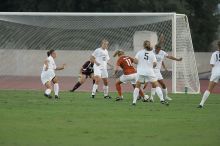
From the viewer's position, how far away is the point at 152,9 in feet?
179

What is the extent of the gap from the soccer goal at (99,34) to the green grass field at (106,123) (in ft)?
27.1

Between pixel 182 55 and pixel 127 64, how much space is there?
7.79 metres

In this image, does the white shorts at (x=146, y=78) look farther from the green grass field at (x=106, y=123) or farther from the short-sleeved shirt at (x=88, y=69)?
the short-sleeved shirt at (x=88, y=69)

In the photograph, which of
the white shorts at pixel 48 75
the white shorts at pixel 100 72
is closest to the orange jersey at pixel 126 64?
the white shorts at pixel 100 72

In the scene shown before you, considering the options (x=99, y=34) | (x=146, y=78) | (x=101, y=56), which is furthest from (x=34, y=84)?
(x=146, y=78)

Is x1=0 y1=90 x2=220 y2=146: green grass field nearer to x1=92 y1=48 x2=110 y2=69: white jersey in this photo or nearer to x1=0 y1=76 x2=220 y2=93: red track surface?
x1=92 y1=48 x2=110 y2=69: white jersey

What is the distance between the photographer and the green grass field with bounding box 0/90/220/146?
1435 cm

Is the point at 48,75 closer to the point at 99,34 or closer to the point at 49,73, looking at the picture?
the point at 49,73

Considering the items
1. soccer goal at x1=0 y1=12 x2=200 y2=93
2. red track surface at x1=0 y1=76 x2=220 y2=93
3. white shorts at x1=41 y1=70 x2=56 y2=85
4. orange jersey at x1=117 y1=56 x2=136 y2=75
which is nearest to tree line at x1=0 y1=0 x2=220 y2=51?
red track surface at x1=0 y1=76 x2=220 y2=93

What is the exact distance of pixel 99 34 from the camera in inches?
1357

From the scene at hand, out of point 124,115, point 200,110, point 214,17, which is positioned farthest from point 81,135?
point 214,17

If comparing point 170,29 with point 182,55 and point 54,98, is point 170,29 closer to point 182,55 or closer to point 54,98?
point 182,55

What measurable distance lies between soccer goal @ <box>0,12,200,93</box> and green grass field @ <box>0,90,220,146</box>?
827 cm

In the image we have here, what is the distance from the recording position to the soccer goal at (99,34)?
108 ft
